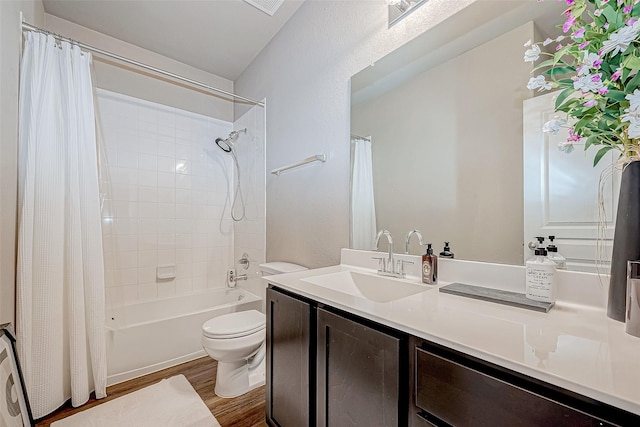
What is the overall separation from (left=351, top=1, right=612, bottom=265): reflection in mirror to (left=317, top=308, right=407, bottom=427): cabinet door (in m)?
0.59

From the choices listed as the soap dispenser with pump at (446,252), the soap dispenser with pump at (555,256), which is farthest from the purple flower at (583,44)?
the soap dispenser with pump at (446,252)

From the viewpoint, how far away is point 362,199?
1.57 meters

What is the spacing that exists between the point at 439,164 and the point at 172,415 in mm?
1985

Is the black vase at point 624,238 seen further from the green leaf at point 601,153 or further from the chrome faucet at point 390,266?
the chrome faucet at point 390,266

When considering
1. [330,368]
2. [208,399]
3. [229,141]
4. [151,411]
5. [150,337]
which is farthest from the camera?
[229,141]

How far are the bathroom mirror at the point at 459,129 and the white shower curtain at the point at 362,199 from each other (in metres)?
0.04

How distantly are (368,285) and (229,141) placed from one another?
2397 mm

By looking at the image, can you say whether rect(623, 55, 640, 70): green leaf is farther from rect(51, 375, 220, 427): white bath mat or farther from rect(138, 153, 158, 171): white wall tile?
rect(138, 153, 158, 171): white wall tile

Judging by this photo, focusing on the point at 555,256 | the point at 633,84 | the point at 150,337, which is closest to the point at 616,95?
the point at 633,84

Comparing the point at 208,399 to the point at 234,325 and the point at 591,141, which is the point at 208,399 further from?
the point at 591,141

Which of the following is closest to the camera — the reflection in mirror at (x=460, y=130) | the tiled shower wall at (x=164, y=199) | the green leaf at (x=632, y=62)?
the green leaf at (x=632, y=62)

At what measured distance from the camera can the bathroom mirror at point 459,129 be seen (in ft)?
3.27

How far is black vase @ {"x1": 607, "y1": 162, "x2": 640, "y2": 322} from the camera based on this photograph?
0.66m

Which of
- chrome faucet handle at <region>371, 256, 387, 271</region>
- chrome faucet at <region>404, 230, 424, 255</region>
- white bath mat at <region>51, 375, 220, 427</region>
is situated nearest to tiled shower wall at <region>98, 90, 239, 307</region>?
white bath mat at <region>51, 375, 220, 427</region>
